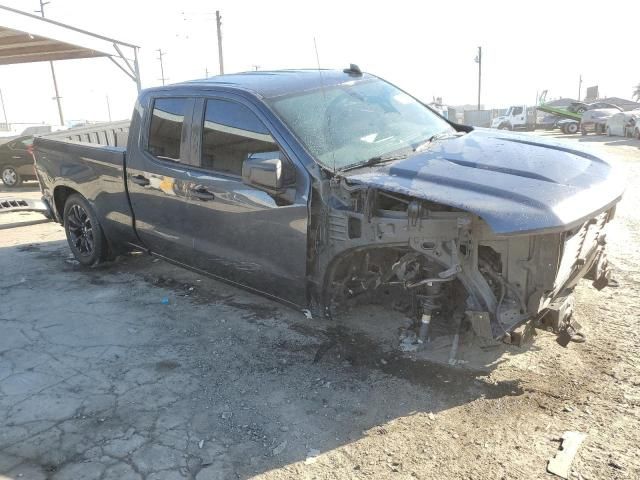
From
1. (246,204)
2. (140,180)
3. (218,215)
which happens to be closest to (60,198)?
(140,180)

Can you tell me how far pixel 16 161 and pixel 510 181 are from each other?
14.2 metres

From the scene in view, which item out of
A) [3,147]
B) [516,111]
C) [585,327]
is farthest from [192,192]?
[516,111]

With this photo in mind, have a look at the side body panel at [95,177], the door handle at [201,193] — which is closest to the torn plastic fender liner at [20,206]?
→ the side body panel at [95,177]

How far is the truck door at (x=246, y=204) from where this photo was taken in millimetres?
3516

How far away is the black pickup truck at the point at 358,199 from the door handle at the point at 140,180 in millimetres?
24

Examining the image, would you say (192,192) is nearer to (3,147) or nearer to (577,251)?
(577,251)

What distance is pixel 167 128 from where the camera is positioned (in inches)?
178

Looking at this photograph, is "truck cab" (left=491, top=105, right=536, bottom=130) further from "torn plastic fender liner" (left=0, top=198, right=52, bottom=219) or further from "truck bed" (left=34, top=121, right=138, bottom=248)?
"truck bed" (left=34, top=121, right=138, bottom=248)

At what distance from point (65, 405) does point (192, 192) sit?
1782 mm

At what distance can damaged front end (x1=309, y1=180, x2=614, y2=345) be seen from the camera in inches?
115

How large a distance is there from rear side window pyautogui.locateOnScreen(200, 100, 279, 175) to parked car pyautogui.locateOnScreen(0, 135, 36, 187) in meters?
11.7

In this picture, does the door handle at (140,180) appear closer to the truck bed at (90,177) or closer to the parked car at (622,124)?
the truck bed at (90,177)

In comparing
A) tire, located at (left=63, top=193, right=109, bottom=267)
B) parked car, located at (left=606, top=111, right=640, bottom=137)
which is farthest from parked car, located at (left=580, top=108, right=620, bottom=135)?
tire, located at (left=63, top=193, right=109, bottom=267)

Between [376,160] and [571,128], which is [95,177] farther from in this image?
[571,128]
